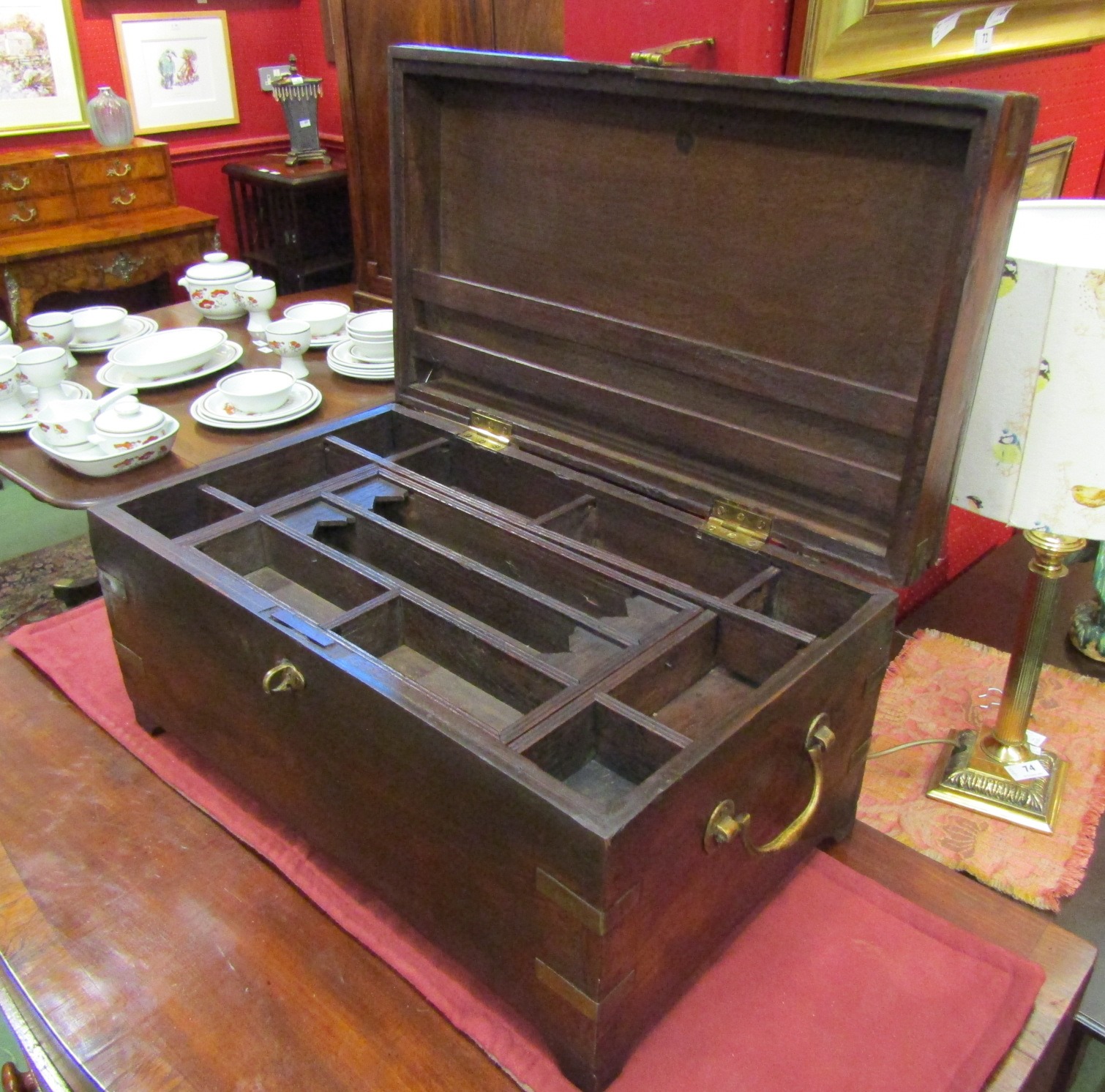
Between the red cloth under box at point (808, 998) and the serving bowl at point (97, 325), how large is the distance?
3.96 feet

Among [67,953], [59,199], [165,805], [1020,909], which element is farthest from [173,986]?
[59,199]

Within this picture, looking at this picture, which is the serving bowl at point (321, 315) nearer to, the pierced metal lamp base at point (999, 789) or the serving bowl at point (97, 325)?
the serving bowl at point (97, 325)

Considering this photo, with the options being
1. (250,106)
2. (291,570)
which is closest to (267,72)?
(250,106)

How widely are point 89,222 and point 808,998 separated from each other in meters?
3.48

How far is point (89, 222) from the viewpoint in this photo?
334cm

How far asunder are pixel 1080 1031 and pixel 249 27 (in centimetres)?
441

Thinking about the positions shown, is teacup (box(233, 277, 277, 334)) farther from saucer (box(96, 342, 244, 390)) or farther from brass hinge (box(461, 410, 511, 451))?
brass hinge (box(461, 410, 511, 451))

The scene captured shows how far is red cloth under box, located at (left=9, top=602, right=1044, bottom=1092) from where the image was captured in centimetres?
75

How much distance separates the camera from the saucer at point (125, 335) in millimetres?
1796

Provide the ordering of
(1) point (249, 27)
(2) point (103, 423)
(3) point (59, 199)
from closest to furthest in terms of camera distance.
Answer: (2) point (103, 423)
(3) point (59, 199)
(1) point (249, 27)

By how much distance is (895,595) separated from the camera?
0.87m

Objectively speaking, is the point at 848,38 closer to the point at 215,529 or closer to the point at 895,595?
the point at 895,595

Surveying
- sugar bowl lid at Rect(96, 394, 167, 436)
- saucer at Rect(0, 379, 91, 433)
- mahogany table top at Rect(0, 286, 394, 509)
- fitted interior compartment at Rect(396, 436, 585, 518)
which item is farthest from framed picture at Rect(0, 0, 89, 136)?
fitted interior compartment at Rect(396, 436, 585, 518)

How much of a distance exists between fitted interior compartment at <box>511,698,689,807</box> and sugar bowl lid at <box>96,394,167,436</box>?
0.89 meters
